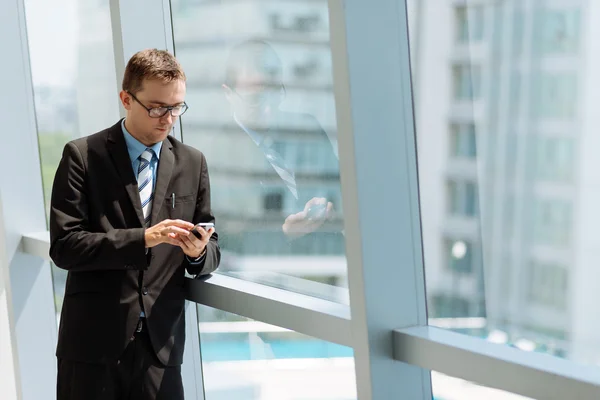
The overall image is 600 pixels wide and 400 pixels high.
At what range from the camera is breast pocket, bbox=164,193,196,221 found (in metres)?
2.60

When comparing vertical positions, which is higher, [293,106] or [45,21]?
[45,21]

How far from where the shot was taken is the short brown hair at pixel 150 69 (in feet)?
7.94

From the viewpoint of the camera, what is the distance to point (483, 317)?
2076 millimetres

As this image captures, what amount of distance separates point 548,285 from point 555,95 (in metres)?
0.46

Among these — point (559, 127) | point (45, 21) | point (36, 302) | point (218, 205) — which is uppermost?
point (45, 21)

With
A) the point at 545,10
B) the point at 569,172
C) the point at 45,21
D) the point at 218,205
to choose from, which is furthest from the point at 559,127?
the point at 45,21

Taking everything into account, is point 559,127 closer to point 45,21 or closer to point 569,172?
point 569,172

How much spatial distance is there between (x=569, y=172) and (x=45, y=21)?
137 inches

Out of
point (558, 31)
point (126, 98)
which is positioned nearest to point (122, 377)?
point (126, 98)

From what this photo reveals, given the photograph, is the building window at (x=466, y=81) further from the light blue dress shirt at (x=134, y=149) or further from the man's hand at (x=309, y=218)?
the light blue dress shirt at (x=134, y=149)

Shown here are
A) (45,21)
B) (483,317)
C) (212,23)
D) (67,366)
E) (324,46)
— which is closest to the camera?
(483,317)

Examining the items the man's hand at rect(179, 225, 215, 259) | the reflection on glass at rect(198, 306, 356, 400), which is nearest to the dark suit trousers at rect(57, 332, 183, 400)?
the man's hand at rect(179, 225, 215, 259)

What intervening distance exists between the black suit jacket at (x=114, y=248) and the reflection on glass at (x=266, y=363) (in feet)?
1.20

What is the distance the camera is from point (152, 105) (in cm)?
245
